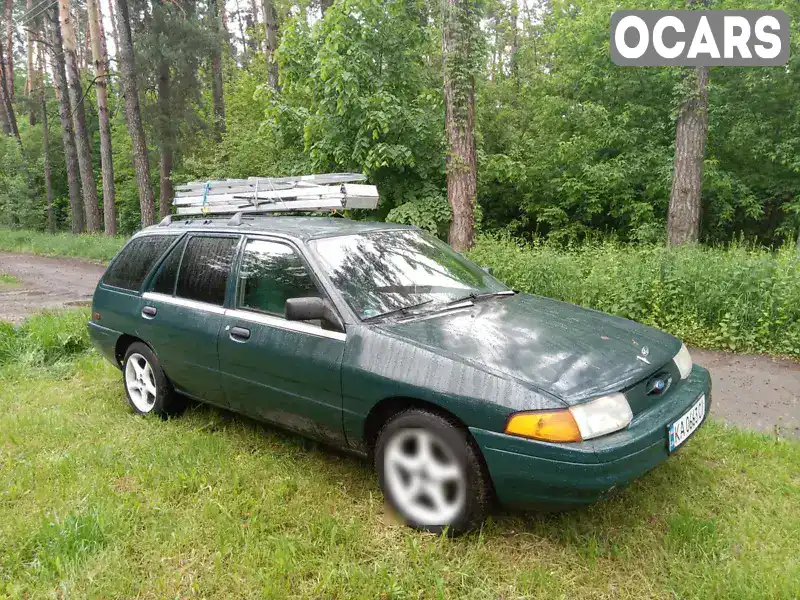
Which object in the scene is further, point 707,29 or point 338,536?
point 707,29

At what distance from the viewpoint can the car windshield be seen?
11.3ft

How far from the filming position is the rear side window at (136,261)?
462cm

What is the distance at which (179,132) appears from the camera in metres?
20.7

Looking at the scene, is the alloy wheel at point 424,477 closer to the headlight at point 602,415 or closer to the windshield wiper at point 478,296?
the headlight at point 602,415

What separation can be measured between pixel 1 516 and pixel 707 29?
13082mm

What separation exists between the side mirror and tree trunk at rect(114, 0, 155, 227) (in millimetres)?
16418

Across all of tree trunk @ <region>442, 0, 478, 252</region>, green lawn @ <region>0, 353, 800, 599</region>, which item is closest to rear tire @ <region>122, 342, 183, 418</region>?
green lawn @ <region>0, 353, 800, 599</region>

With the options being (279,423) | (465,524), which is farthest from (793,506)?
(279,423)

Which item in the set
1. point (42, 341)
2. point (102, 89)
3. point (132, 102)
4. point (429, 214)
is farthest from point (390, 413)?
point (102, 89)

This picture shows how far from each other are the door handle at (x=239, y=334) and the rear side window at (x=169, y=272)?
3.02 feet

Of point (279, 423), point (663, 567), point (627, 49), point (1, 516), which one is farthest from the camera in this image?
point (627, 49)

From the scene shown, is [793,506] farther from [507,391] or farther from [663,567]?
[507,391]

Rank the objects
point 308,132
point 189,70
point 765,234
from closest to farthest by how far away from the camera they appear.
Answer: point 308,132
point 765,234
point 189,70

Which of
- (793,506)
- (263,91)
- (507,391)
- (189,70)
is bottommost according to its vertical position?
(793,506)
